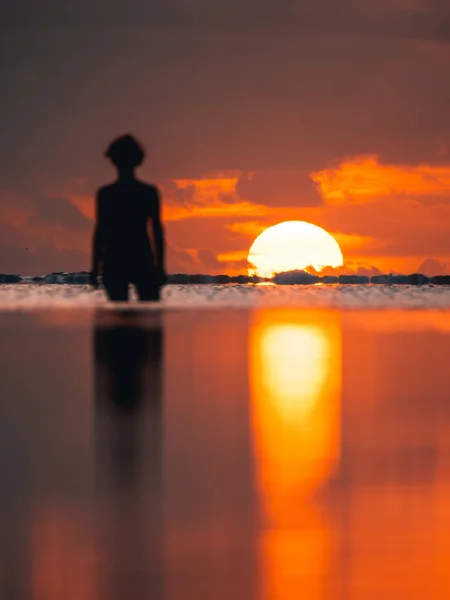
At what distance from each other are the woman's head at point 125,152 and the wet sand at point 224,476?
8.02 metres

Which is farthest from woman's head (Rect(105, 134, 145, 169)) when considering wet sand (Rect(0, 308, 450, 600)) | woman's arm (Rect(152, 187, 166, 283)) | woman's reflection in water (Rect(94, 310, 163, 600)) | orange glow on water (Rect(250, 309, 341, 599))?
wet sand (Rect(0, 308, 450, 600))

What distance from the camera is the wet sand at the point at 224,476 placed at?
4.19m

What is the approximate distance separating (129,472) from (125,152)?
14.4m

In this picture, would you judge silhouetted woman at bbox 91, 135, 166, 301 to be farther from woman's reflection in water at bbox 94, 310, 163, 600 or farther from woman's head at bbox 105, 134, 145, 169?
woman's reflection in water at bbox 94, 310, 163, 600

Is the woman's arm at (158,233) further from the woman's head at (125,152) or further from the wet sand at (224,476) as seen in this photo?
the wet sand at (224,476)

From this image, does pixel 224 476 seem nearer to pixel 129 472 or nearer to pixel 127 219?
pixel 129 472

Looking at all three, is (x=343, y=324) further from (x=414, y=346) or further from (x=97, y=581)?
(x=97, y=581)

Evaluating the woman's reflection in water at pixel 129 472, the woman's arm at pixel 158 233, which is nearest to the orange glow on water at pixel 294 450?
the woman's reflection in water at pixel 129 472

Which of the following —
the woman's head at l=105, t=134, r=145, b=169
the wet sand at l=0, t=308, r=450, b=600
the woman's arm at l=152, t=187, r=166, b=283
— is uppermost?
the woman's head at l=105, t=134, r=145, b=169

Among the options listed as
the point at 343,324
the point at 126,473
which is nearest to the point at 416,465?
the point at 126,473

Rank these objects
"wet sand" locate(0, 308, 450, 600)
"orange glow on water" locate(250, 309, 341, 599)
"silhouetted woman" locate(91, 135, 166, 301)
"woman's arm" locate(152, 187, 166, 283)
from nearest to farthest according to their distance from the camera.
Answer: "wet sand" locate(0, 308, 450, 600) → "orange glow on water" locate(250, 309, 341, 599) → "woman's arm" locate(152, 187, 166, 283) → "silhouetted woman" locate(91, 135, 166, 301)

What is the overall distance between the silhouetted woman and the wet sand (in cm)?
761

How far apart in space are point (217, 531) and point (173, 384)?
5.07 meters

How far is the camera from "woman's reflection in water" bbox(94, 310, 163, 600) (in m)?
4.20
